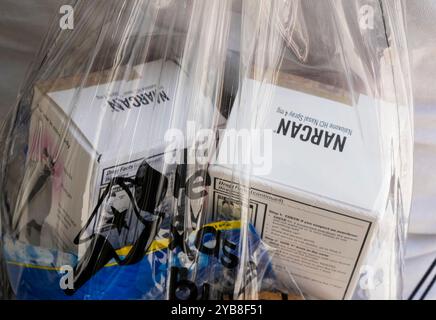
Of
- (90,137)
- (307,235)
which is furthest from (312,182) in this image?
(90,137)

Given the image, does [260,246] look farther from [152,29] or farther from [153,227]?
[152,29]

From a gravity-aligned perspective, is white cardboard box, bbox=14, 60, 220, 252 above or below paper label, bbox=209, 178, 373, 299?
above

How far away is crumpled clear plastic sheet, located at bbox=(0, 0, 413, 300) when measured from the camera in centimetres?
58

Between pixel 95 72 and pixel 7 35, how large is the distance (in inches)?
Result: 7.1

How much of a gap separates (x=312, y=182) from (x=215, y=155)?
0.12m

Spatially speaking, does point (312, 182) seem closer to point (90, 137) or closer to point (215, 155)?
point (215, 155)

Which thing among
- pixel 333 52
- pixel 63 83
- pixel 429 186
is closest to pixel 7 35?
pixel 63 83

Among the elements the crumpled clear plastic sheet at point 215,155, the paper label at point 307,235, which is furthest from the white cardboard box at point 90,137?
the paper label at point 307,235

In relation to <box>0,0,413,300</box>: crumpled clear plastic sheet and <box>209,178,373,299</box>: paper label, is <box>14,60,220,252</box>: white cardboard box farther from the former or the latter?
<box>209,178,373,299</box>: paper label

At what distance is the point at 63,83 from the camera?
64cm

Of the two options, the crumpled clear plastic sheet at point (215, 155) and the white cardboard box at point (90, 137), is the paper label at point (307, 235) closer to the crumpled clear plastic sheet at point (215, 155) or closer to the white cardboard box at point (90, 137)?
the crumpled clear plastic sheet at point (215, 155)

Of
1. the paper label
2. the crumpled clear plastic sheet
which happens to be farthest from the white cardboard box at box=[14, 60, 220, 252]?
the paper label

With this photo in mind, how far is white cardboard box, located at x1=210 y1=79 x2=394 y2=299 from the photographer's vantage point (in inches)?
22.2

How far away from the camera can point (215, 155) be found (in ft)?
1.94
